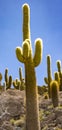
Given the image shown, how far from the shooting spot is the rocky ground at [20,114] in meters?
15.4

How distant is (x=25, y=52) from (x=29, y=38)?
1.45 m

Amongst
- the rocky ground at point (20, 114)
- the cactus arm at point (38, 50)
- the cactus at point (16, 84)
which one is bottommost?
the rocky ground at point (20, 114)

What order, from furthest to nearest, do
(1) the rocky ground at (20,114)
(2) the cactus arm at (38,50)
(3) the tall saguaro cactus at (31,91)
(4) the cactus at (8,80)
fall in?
(4) the cactus at (8,80) → (1) the rocky ground at (20,114) → (3) the tall saguaro cactus at (31,91) → (2) the cactus arm at (38,50)

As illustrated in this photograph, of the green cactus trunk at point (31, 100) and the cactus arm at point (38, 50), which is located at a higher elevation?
the cactus arm at point (38, 50)

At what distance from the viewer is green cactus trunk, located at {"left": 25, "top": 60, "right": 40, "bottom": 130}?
40.4 feet

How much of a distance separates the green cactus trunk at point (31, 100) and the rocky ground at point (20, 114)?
2.56 meters

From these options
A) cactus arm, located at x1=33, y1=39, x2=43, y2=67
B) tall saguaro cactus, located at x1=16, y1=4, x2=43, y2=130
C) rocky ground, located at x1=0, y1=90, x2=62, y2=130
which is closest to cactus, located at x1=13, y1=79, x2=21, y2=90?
rocky ground, located at x1=0, y1=90, x2=62, y2=130

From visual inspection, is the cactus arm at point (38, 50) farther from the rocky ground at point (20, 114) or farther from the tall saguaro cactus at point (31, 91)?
the rocky ground at point (20, 114)

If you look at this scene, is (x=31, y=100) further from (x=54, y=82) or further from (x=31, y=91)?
(x=54, y=82)

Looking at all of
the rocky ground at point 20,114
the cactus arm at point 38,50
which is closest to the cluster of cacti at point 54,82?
the rocky ground at point 20,114

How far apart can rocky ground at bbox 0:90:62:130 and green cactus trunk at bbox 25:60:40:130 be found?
2.56 metres

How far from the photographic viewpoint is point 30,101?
12.3 meters

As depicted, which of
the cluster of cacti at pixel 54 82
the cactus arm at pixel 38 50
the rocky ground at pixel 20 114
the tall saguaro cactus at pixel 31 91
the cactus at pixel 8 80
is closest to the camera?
the cactus arm at pixel 38 50

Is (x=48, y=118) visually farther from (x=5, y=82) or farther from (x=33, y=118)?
(x=5, y=82)
